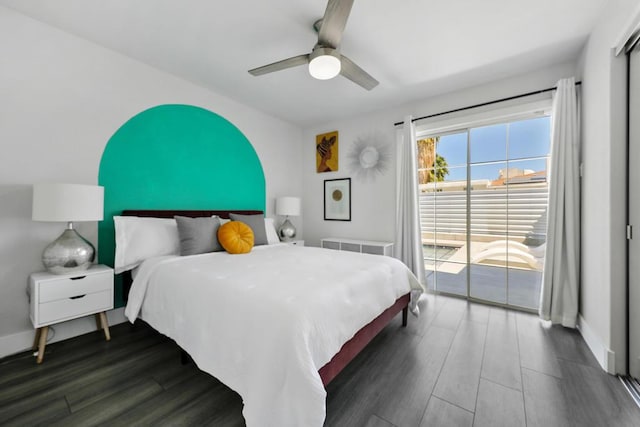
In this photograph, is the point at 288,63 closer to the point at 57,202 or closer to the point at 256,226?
the point at 256,226

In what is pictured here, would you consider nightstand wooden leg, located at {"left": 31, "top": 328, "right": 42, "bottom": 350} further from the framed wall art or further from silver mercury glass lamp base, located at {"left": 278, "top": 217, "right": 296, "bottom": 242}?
the framed wall art

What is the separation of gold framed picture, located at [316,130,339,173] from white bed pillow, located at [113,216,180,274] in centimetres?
254

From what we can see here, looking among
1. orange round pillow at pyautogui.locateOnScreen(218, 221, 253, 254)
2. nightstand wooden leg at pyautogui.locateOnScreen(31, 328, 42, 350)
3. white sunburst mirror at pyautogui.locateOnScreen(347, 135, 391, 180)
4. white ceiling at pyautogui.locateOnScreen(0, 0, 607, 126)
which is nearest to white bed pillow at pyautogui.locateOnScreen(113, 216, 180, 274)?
orange round pillow at pyautogui.locateOnScreen(218, 221, 253, 254)

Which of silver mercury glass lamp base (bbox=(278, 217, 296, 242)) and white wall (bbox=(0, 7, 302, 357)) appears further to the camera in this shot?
silver mercury glass lamp base (bbox=(278, 217, 296, 242))

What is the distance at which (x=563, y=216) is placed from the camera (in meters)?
2.49

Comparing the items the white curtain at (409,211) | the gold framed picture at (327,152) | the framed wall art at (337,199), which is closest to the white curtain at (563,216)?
the white curtain at (409,211)

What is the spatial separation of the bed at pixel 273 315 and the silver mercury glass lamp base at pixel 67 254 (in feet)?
1.29

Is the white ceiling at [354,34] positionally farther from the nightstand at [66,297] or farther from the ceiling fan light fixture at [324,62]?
the nightstand at [66,297]

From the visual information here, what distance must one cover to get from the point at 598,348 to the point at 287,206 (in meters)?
3.49

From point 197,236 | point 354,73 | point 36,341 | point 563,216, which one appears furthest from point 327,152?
point 36,341

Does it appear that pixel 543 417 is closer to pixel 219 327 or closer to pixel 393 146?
pixel 219 327

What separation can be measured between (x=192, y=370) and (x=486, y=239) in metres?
3.30

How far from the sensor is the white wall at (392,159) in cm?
288

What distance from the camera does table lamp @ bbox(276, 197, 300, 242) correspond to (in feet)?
13.2
